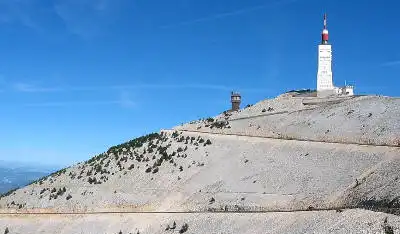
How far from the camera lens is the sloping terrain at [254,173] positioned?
46.9 m

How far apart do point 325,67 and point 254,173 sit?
28.4 meters

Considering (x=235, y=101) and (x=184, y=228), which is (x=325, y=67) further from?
(x=184, y=228)

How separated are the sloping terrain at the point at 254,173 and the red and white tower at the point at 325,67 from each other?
4216 mm

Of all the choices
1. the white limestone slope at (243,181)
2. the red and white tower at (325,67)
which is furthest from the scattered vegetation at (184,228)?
the red and white tower at (325,67)

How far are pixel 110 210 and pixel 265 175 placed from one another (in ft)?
49.2

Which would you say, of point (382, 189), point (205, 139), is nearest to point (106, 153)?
point (205, 139)

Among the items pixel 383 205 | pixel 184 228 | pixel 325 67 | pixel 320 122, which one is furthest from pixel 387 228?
pixel 325 67

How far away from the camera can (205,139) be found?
7431 cm

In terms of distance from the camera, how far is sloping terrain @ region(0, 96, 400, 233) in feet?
154

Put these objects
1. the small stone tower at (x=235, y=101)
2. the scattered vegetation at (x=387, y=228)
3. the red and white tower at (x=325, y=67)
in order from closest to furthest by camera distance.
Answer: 1. the scattered vegetation at (x=387, y=228)
2. the red and white tower at (x=325, y=67)
3. the small stone tower at (x=235, y=101)

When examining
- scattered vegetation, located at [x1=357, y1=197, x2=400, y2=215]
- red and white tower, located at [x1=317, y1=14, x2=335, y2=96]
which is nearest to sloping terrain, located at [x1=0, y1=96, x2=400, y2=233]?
scattered vegetation, located at [x1=357, y1=197, x2=400, y2=215]

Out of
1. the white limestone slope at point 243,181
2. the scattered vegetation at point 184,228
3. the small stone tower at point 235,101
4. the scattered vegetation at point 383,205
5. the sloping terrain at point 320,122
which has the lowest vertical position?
the scattered vegetation at point 184,228

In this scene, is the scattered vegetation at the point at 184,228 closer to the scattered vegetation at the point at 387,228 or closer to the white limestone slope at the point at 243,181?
the white limestone slope at the point at 243,181

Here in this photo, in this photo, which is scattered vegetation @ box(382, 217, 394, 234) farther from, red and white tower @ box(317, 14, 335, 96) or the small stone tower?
the small stone tower
